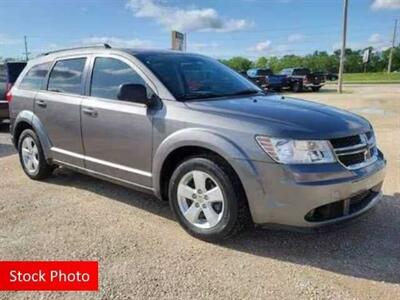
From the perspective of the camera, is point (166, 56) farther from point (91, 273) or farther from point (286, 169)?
point (91, 273)

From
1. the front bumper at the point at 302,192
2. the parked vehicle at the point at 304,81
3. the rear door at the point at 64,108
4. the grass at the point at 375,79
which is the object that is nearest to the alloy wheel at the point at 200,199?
the front bumper at the point at 302,192

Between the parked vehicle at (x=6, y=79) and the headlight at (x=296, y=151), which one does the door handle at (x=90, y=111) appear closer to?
the headlight at (x=296, y=151)

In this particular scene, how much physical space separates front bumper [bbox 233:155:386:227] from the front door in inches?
47.4

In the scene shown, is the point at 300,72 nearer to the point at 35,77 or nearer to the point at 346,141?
the point at 35,77

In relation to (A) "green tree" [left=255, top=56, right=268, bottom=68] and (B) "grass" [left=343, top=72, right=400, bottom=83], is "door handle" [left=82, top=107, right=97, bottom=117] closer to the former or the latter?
(B) "grass" [left=343, top=72, right=400, bottom=83]

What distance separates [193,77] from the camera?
15.1ft

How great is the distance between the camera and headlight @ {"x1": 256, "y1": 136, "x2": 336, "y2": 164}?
337 cm

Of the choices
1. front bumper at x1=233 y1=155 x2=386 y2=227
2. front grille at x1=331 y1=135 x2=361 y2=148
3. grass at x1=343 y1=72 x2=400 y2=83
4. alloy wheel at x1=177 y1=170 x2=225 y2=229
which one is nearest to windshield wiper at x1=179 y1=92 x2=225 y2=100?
alloy wheel at x1=177 y1=170 x2=225 y2=229

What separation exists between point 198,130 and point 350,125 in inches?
51.8

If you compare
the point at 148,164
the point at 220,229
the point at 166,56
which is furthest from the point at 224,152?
the point at 166,56

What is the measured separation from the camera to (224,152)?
359 cm

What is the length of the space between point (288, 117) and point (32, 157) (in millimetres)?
3824

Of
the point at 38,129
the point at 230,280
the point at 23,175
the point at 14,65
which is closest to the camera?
the point at 230,280

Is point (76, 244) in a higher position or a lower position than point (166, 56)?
lower
